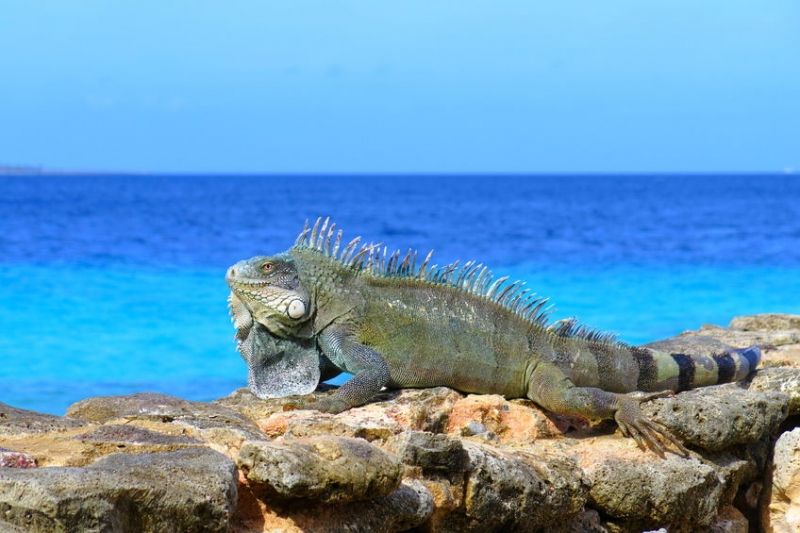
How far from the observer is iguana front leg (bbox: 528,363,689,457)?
17.4ft

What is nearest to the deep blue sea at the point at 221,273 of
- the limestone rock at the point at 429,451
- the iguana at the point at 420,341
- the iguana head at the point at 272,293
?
the iguana at the point at 420,341

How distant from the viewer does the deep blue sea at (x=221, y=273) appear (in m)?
13.6

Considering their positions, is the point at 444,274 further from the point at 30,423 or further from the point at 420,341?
the point at 30,423

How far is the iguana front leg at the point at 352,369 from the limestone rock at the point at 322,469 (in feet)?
3.74

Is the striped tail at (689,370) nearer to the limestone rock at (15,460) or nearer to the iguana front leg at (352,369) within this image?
the iguana front leg at (352,369)

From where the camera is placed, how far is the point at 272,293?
5.48m

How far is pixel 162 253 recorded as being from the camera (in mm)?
25766

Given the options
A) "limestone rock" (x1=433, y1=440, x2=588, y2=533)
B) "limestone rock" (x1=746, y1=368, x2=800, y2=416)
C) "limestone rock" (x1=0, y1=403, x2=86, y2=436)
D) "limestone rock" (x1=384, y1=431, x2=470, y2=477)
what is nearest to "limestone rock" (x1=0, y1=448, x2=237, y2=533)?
"limestone rock" (x1=0, y1=403, x2=86, y2=436)

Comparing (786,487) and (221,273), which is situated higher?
(786,487)

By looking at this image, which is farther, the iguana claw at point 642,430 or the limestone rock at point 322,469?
the iguana claw at point 642,430

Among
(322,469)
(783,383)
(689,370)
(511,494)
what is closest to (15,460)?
(322,469)

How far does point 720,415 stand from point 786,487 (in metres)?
0.72

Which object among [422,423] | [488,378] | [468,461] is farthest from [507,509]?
[488,378]

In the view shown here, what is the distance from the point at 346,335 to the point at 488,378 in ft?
2.59
